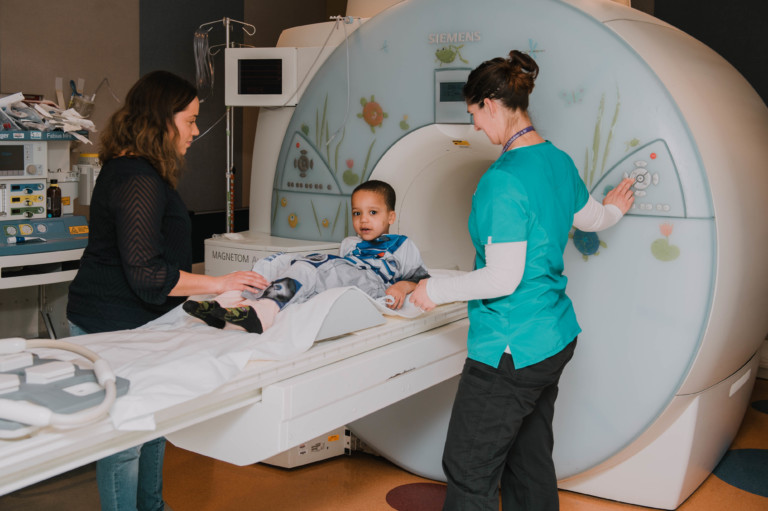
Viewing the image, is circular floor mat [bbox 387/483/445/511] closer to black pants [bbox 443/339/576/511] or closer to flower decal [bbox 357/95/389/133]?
black pants [bbox 443/339/576/511]

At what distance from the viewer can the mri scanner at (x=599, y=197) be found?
2.26 meters

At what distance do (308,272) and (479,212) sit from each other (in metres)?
0.68

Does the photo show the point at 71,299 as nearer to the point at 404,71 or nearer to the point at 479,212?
the point at 479,212

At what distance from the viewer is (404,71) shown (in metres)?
2.71

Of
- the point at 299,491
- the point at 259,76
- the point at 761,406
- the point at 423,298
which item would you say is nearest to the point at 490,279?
the point at 423,298

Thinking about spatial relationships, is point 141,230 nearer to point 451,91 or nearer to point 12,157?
point 451,91

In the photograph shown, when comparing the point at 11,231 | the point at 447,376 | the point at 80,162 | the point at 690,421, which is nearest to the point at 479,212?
the point at 447,376

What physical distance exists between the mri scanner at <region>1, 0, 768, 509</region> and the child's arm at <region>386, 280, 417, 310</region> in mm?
101

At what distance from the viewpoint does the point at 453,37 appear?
260 centimetres

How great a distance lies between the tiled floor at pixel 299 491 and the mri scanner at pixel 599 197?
7 centimetres

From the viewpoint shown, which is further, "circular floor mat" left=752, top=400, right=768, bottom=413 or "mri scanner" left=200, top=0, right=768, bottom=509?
"circular floor mat" left=752, top=400, right=768, bottom=413

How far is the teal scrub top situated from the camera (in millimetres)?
1700

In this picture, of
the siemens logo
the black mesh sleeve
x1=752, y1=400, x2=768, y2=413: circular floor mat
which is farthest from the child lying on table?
x1=752, y1=400, x2=768, y2=413: circular floor mat

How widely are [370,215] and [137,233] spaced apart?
96 centimetres
